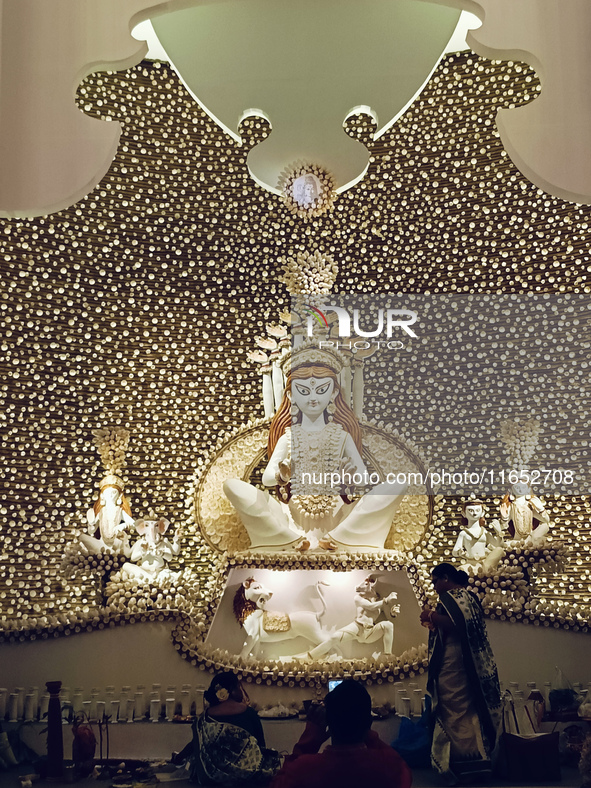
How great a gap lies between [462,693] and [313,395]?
118 inches

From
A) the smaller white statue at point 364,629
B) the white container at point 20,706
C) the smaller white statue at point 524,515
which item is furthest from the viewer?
the smaller white statue at point 524,515

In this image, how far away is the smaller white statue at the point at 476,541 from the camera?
658cm

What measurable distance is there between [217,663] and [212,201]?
12.9 ft

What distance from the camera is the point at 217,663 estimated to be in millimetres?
5645

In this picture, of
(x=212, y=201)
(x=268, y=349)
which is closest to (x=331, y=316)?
(x=268, y=349)

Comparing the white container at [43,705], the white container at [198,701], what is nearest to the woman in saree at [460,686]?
the white container at [198,701]

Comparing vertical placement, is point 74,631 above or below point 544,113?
below

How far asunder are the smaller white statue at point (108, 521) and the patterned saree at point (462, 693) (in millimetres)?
2842

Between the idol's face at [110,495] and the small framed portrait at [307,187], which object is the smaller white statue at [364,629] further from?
the small framed portrait at [307,187]

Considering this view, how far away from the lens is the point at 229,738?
13.7 ft

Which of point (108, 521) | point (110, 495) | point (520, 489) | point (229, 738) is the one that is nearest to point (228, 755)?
point (229, 738)

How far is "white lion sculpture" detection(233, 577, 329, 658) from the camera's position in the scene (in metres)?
5.87

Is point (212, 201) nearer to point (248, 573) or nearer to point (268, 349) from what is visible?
point (268, 349)

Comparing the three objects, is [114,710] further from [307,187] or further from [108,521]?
[307,187]
